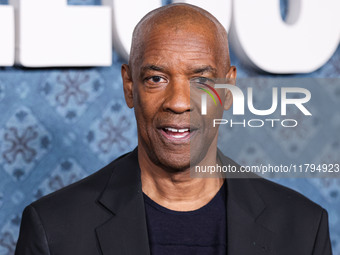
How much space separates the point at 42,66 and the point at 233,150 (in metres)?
0.96

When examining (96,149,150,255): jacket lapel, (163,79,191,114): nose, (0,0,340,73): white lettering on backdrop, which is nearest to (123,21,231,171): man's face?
(163,79,191,114): nose

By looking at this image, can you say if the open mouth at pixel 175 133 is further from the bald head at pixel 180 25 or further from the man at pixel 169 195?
the bald head at pixel 180 25

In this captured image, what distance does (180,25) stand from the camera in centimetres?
146

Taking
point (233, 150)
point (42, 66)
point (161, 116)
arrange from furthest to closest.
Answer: point (233, 150), point (42, 66), point (161, 116)

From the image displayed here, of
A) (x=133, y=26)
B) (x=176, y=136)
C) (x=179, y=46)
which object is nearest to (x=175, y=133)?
(x=176, y=136)

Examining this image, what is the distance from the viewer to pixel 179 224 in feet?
4.96

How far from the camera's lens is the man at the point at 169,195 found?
4.75 feet

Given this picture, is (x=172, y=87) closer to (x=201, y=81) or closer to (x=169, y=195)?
(x=201, y=81)

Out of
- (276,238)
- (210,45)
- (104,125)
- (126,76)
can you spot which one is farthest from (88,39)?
(276,238)

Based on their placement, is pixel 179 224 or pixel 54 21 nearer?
pixel 179 224

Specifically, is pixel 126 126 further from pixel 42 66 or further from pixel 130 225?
pixel 130 225

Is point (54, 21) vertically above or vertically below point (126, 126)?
above

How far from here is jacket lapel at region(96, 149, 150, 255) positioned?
1453 millimetres

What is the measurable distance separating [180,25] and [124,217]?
53 centimetres
